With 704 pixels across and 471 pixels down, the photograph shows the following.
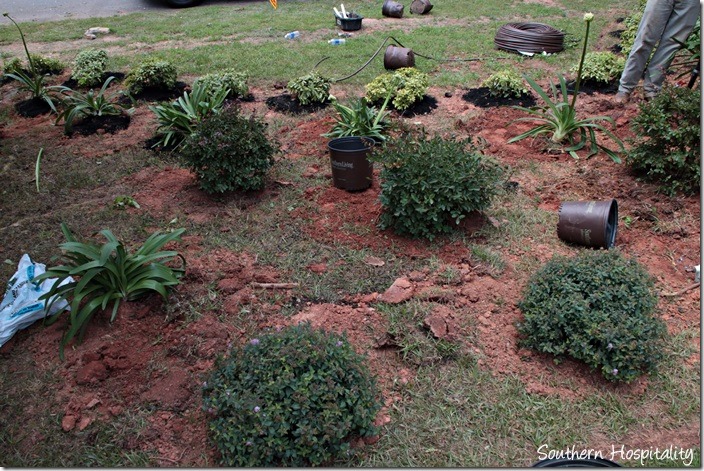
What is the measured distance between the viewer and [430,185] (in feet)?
11.8

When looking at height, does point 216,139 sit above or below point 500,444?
above

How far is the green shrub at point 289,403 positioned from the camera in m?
Result: 2.13

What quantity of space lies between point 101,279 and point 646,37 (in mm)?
5728

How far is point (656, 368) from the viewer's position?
268 cm

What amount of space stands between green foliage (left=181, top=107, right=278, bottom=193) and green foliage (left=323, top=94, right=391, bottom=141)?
0.98m

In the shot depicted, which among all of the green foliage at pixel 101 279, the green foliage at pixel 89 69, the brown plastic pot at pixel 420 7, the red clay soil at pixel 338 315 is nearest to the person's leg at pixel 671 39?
the red clay soil at pixel 338 315

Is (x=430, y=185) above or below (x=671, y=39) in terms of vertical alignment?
below

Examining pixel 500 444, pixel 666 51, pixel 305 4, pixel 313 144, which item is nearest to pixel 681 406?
pixel 500 444

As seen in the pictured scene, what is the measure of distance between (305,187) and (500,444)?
9.28ft

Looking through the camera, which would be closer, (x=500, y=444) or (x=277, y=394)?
A: (x=277, y=394)

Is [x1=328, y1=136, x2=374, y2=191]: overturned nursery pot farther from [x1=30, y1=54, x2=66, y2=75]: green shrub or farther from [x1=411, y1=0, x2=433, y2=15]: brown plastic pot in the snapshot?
[x1=411, y1=0, x2=433, y2=15]: brown plastic pot

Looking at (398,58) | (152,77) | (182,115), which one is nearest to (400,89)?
(398,58)

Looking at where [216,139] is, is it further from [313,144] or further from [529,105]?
[529,105]

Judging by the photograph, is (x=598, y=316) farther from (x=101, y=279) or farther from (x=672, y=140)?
(x=101, y=279)
